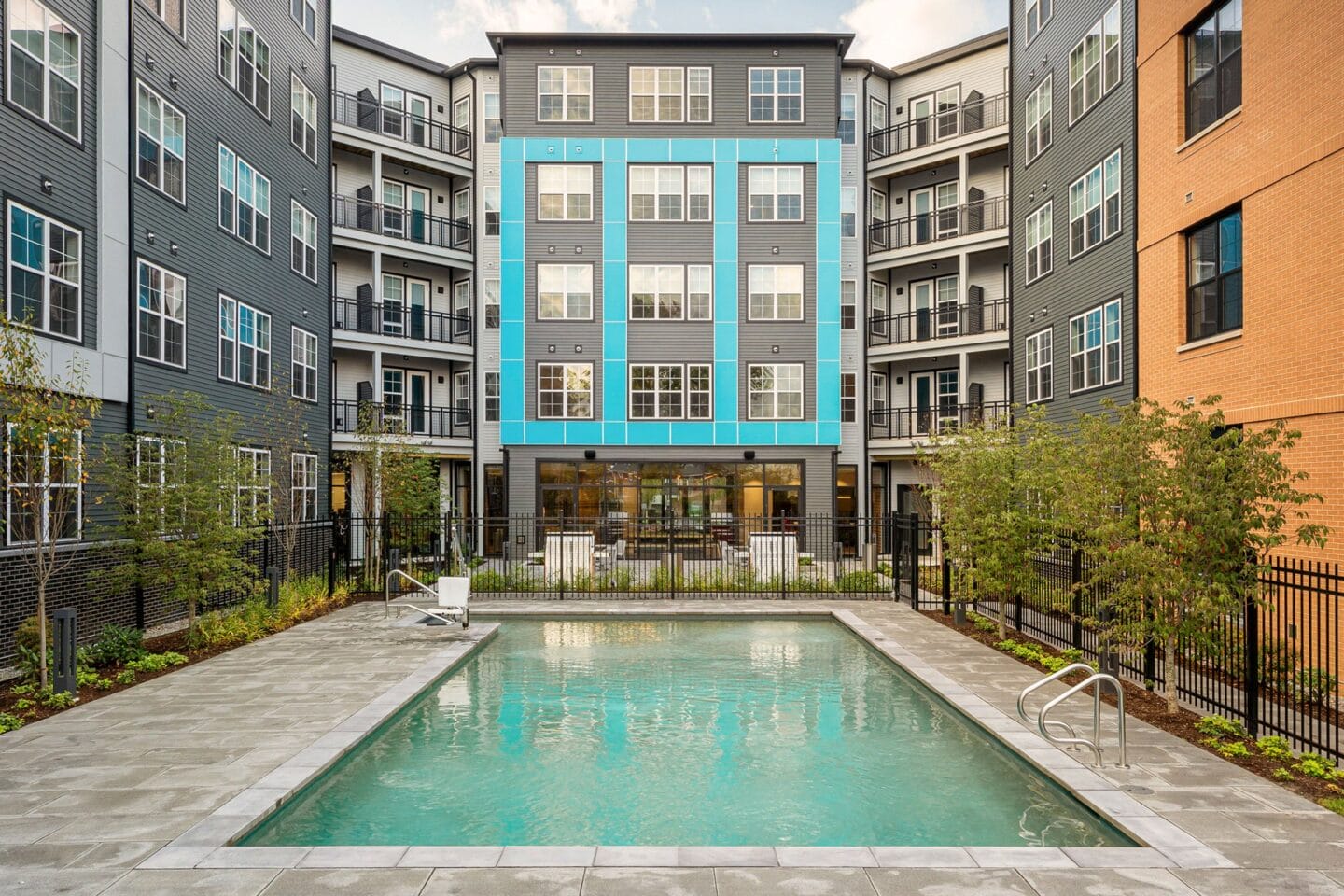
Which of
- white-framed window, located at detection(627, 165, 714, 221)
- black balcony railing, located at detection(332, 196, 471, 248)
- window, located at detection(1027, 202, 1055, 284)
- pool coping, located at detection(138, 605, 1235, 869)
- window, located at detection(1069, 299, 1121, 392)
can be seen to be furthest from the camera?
white-framed window, located at detection(627, 165, 714, 221)

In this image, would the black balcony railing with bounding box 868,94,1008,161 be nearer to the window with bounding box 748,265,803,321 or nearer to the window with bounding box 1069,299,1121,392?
the window with bounding box 748,265,803,321

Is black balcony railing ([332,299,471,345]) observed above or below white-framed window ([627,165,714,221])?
below

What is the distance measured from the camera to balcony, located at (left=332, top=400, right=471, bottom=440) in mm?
25547

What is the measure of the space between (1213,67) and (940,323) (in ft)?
54.7

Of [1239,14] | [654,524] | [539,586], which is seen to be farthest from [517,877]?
[654,524]

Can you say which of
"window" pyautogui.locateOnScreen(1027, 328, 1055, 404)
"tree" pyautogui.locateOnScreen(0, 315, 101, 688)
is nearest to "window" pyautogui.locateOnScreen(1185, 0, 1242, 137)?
"window" pyautogui.locateOnScreen(1027, 328, 1055, 404)

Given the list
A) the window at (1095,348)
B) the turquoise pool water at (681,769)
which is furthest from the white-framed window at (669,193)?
the turquoise pool water at (681,769)

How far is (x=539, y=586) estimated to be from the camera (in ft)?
63.1

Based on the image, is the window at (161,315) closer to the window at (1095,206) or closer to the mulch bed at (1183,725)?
the mulch bed at (1183,725)

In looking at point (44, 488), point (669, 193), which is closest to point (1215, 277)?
point (44, 488)

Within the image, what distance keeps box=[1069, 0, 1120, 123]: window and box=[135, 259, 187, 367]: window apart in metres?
19.4

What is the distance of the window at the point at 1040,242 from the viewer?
71.1 feet

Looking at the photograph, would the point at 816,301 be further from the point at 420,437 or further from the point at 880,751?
the point at 880,751

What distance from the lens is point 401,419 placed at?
90.5ft
